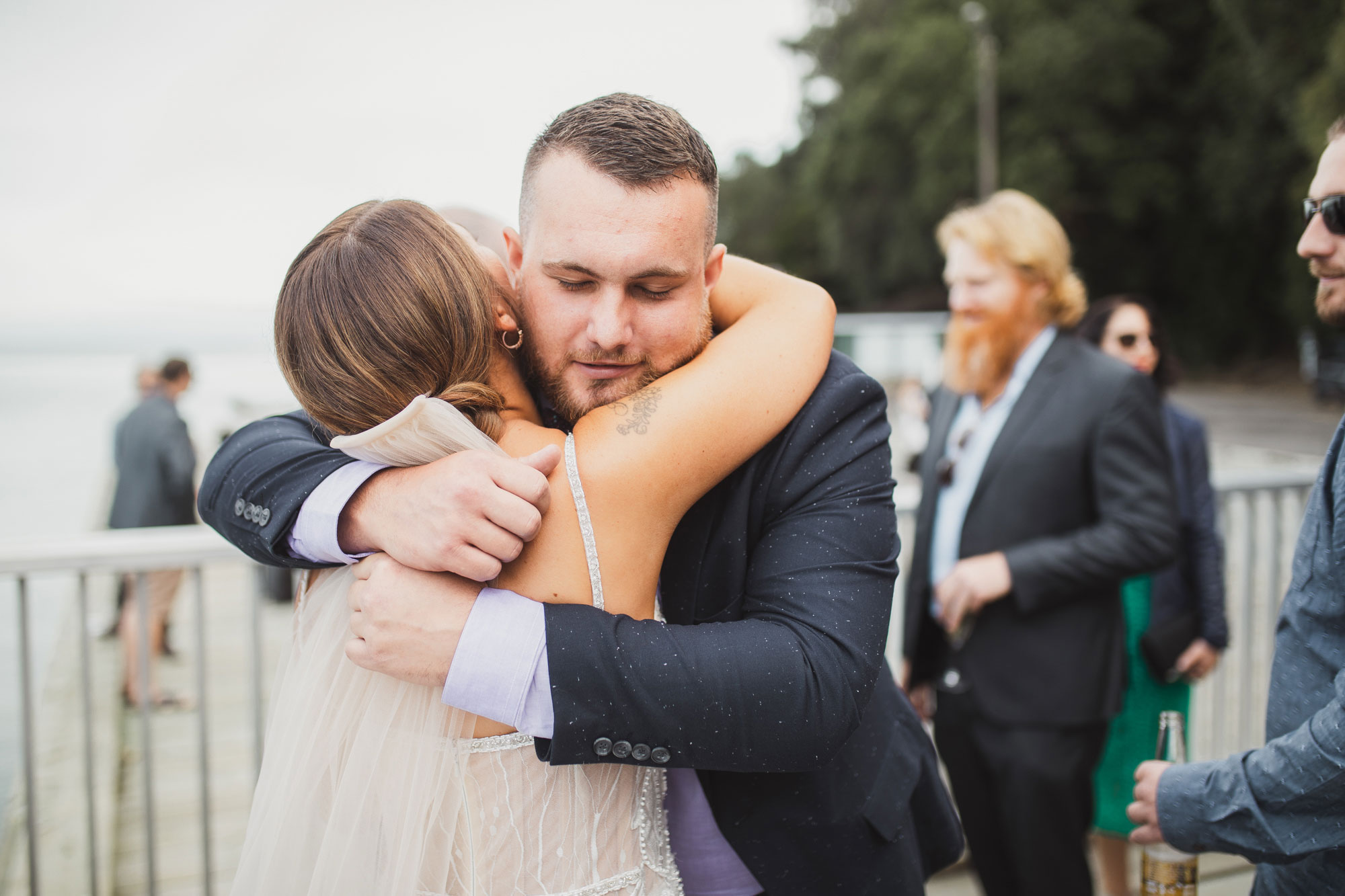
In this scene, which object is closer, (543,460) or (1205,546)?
(543,460)

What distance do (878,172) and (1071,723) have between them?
32475mm

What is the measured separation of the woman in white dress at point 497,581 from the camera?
131 cm

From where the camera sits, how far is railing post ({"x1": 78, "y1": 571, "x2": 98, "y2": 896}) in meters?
2.67

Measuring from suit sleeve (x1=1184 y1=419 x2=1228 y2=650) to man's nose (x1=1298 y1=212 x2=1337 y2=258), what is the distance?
7.13 feet

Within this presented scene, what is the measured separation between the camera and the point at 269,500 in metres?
1.53

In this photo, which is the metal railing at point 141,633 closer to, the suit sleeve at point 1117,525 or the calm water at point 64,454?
the calm water at point 64,454

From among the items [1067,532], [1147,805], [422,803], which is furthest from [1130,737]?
[422,803]

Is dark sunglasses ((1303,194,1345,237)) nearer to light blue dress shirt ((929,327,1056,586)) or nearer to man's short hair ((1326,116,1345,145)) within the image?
man's short hair ((1326,116,1345,145))

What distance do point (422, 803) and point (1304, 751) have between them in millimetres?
1398

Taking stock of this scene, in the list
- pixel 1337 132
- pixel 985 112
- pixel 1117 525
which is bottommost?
pixel 1117 525

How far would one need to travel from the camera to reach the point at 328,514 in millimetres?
1409

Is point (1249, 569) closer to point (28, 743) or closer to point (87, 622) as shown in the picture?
point (87, 622)

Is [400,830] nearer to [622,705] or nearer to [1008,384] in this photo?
[622,705]

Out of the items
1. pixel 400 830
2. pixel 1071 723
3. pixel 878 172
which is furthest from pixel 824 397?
pixel 878 172
